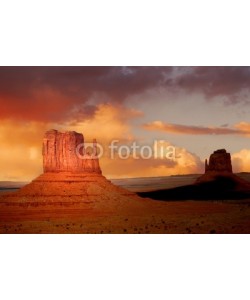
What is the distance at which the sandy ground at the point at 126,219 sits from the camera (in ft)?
47.7

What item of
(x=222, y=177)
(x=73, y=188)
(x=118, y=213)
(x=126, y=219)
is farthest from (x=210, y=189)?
(x=73, y=188)

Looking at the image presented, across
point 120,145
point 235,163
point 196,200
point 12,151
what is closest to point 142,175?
point 120,145

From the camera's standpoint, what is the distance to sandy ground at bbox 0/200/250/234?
572 inches

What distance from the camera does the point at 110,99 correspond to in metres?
14.5

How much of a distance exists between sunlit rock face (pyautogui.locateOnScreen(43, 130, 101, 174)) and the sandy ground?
4.69 ft

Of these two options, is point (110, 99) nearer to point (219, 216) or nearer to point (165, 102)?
point (165, 102)

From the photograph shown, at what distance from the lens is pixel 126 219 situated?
14.7 m

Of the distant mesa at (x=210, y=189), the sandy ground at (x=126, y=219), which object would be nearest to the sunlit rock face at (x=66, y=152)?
the sandy ground at (x=126, y=219)

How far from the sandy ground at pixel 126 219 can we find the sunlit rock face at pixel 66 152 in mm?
1430
